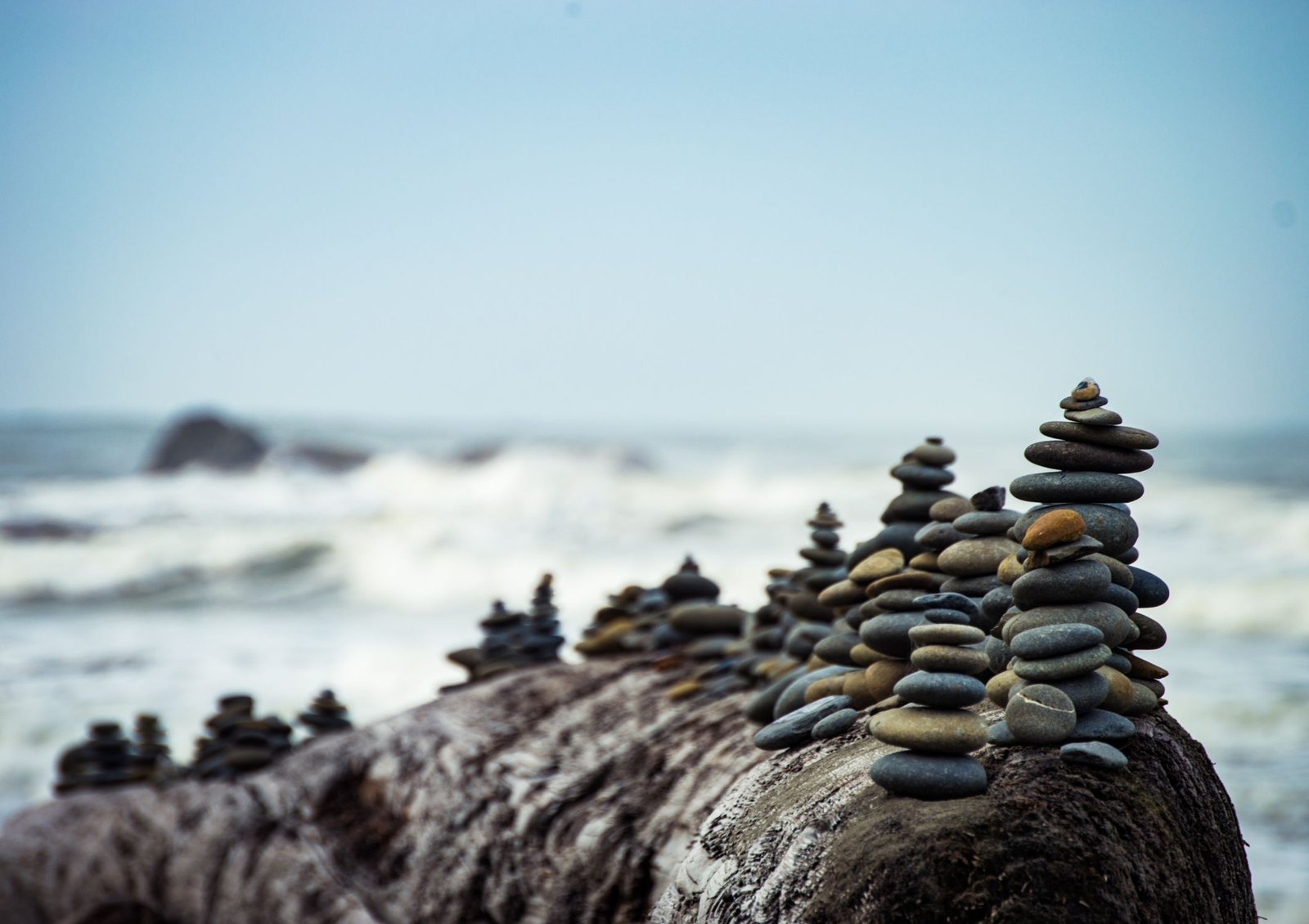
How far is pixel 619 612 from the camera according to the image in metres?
6.00

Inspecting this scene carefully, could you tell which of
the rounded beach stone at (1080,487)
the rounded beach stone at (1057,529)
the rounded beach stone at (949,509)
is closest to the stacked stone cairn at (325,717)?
the rounded beach stone at (949,509)

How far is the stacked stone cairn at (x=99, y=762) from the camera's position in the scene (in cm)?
650

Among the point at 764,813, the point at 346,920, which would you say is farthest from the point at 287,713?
the point at 764,813

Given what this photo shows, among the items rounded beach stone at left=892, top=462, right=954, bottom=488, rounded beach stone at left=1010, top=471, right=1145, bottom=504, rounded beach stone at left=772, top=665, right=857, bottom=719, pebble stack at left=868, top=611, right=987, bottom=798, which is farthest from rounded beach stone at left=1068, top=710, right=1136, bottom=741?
rounded beach stone at left=892, top=462, right=954, bottom=488

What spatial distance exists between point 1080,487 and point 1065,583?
322 millimetres

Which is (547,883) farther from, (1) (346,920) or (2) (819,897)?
(2) (819,897)

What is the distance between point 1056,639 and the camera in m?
2.71

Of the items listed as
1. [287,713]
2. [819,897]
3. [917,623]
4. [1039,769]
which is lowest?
[287,713]

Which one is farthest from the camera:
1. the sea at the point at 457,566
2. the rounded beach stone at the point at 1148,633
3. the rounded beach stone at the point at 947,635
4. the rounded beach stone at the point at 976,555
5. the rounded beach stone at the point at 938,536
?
the sea at the point at 457,566

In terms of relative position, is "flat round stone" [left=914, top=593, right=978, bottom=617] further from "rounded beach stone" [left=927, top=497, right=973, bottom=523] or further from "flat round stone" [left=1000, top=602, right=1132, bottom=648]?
"rounded beach stone" [left=927, top=497, right=973, bottom=523]

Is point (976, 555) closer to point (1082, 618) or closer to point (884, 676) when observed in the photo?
point (884, 676)

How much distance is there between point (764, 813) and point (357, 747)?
2844mm

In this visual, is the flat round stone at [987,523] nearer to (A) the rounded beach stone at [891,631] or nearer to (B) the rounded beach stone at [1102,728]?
(A) the rounded beach stone at [891,631]

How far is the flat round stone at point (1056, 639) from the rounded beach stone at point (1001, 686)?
13cm
